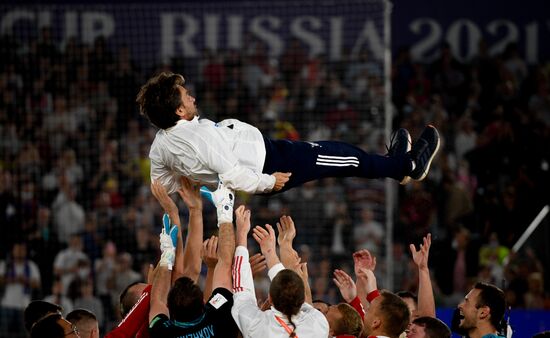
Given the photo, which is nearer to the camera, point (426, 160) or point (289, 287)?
point (289, 287)

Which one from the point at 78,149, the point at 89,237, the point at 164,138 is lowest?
the point at 89,237

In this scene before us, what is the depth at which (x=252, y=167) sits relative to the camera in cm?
688

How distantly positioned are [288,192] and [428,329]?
6449 millimetres

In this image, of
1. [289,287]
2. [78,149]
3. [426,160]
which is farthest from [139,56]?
[289,287]

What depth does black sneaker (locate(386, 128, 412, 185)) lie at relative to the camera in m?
7.57

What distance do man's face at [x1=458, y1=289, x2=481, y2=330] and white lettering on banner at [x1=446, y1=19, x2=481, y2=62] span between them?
9.79 metres

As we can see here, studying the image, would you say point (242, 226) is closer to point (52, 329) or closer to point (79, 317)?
point (52, 329)

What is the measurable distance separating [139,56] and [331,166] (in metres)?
8.06

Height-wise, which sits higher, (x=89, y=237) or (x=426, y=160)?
(x=426, y=160)

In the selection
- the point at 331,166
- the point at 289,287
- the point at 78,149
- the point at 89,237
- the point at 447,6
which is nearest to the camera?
the point at 289,287

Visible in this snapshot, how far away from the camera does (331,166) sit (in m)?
7.20

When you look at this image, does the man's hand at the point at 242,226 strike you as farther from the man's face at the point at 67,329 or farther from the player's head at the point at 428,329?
the player's head at the point at 428,329

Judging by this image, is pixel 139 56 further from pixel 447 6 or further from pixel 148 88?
pixel 148 88

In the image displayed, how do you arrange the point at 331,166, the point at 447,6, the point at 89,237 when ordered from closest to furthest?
the point at 331,166
the point at 89,237
the point at 447,6
